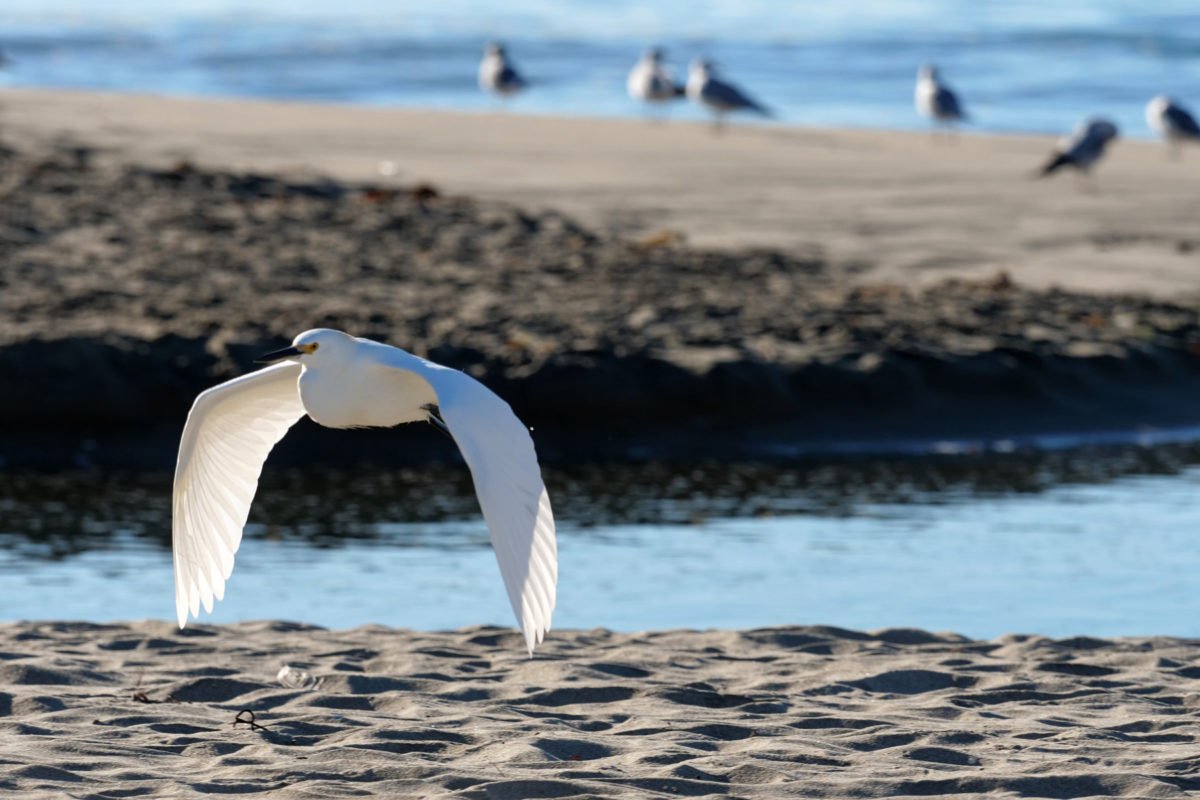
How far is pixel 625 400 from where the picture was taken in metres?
10.5

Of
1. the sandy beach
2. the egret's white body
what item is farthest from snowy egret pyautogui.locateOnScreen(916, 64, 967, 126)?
the egret's white body

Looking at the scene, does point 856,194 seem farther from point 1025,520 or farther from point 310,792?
point 310,792

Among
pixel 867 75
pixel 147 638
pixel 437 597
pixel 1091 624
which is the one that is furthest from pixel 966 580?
pixel 867 75

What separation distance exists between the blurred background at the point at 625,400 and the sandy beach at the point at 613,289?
0.10 feet

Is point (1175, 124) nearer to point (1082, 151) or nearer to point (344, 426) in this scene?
point (1082, 151)

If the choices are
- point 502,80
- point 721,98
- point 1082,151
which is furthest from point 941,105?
point 502,80

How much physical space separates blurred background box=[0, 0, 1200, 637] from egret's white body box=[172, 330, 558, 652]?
1.40 m

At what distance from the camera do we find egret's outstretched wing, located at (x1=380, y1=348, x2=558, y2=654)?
4.55 m

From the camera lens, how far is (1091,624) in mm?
7258

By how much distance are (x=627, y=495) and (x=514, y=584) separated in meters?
4.87

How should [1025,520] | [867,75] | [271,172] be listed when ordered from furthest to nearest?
[867,75] → [271,172] → [1025,520]

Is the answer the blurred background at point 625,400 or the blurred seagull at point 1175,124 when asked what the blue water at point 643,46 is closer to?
the blurred seagull at point 1175,124

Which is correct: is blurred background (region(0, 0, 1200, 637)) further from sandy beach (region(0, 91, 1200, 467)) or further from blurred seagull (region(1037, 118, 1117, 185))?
blurred seagull (region(1037, 118, 1117, 185))

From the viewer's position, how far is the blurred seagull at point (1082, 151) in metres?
16.9
